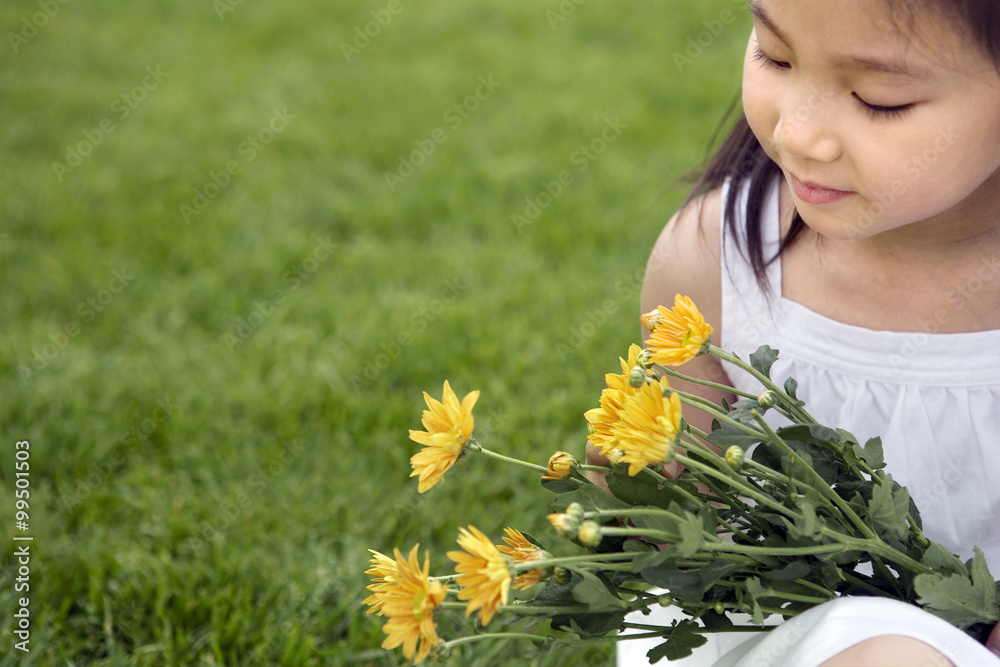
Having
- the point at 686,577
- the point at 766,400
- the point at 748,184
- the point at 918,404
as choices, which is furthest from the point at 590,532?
the point at 748,184

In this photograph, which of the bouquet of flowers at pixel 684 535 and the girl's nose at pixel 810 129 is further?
the girl's nose at pixel 810 129

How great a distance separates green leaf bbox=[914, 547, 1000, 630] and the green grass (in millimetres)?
636

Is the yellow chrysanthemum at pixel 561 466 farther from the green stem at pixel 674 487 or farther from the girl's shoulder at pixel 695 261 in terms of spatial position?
the girl's shoulder at pixel 695 261

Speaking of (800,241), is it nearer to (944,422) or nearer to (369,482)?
(944,422)

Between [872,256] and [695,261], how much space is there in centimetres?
24

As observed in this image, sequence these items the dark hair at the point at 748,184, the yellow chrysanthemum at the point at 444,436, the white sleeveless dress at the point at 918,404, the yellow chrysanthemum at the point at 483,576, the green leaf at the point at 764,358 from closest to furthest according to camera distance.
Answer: the yellow chrysanthemum at the point at 483,576, the yellow chrysanthemum at the point at 444,436, the green leaf at the point at 764,358, the white sleeveless dress at the point at 918,404, the dark hair at the point at 748,184

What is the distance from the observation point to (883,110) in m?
0.90

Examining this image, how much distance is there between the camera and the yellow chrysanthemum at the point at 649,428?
0.78 meters

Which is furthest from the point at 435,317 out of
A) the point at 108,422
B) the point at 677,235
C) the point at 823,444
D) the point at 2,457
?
the point at 823,444

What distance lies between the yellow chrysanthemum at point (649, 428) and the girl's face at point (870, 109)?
31 centimetres

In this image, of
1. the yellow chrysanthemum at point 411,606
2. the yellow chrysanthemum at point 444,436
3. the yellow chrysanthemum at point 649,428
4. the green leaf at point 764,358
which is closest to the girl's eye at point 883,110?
the green leaf at point 764,358

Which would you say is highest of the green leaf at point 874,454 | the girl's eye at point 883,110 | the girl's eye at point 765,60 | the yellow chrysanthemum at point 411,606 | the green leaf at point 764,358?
the girl's eye at point 765,60

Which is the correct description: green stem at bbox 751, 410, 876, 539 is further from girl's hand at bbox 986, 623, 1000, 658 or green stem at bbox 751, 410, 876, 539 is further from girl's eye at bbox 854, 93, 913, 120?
girl's eye at bbox 854, 93, 913, 120

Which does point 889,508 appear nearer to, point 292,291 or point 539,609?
point 539,609
